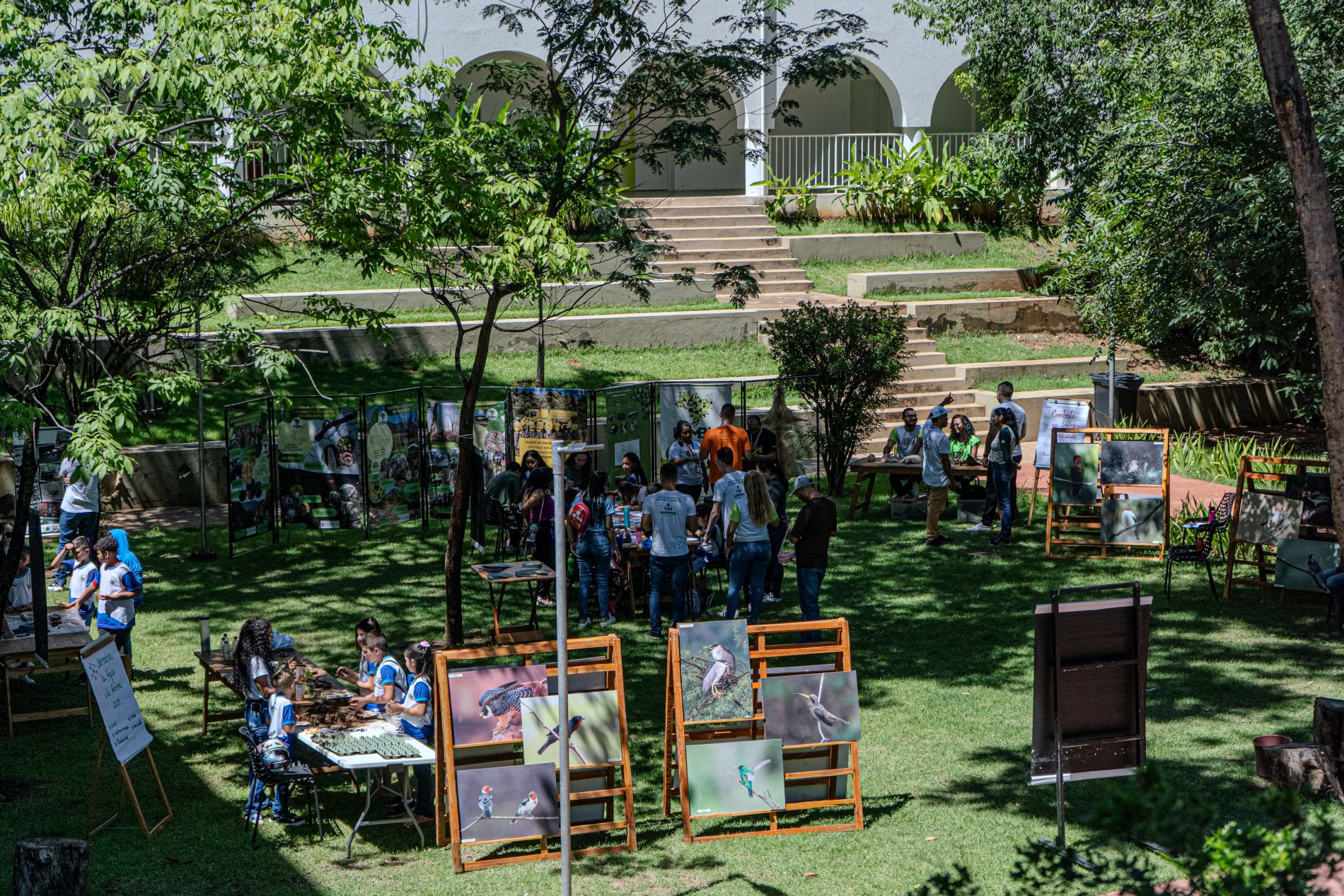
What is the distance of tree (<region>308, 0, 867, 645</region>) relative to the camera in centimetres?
1078

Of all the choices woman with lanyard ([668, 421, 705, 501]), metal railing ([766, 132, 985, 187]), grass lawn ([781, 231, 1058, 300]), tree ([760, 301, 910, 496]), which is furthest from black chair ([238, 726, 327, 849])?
metal railing ([766, 132, 985, 187])

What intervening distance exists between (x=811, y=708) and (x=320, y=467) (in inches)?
349

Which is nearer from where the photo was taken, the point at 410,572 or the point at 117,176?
the point at 117,176

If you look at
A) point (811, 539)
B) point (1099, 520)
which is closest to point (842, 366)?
point (1099, 520)

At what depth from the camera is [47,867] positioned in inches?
268

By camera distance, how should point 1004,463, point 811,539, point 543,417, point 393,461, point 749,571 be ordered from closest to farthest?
point 811,539
point 749,571
point 1004,463
point 393,461
point 543,417

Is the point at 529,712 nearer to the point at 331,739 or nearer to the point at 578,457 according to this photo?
the point at 331,739

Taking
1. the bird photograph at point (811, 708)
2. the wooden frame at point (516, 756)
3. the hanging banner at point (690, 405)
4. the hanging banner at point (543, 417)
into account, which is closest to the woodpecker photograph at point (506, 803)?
the wooden frame at point (516, 756)

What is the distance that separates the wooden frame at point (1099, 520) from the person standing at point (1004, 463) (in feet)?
1.46

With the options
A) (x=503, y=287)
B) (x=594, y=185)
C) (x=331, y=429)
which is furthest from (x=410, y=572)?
(x=594, y=185)

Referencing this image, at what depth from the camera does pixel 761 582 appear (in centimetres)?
1188

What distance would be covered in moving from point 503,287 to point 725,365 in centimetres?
989

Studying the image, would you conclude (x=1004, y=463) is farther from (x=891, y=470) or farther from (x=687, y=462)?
(x=687, y=462)

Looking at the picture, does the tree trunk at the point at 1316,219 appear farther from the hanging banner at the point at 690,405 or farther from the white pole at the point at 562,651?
the hanging banner at the point at 690,405
